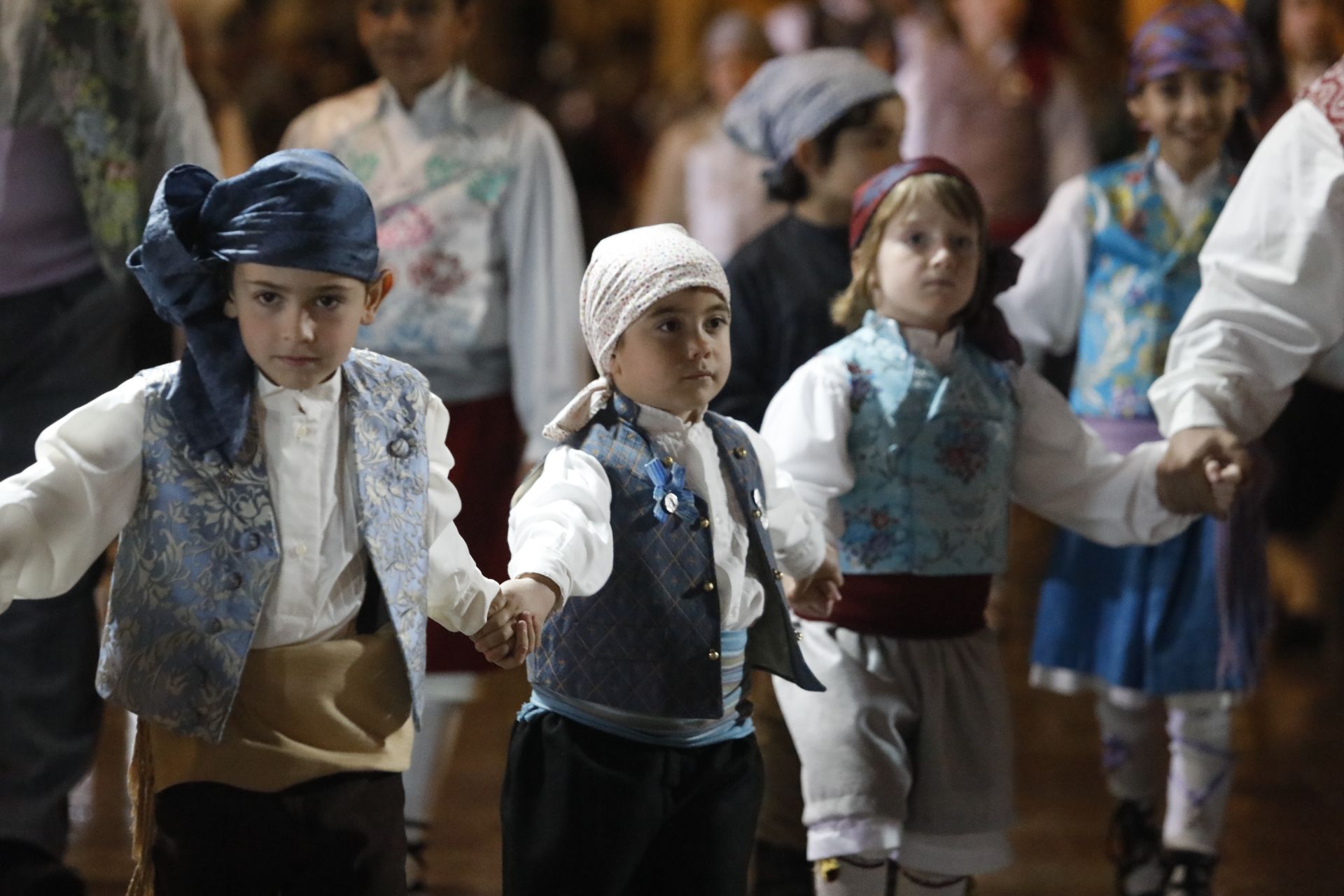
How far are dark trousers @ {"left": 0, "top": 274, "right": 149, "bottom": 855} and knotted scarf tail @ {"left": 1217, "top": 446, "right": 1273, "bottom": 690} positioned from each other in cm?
195

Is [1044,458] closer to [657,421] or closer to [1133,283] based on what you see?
[1133,283]

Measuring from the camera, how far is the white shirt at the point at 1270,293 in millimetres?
2980

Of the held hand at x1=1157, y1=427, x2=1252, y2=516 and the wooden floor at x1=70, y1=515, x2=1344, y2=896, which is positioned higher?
the held hand at x1=1157, y1=427, x2=1252, y2=516

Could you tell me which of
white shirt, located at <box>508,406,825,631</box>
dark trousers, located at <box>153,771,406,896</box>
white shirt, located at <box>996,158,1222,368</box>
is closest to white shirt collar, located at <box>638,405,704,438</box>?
white shirt, located at <box>508,406,825,631</box>

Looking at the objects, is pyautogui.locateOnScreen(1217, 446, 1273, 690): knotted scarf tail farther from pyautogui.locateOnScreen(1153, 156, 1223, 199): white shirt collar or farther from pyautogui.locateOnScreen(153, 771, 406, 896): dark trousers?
pyautogui.locateOnScreen(153, 771, 406, 896): dark trousers

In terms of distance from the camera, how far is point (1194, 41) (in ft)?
11.2

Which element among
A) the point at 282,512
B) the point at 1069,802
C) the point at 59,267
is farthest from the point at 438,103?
the point at 1069,802

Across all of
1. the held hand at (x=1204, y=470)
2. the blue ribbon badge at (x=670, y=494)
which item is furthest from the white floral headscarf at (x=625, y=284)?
the held hand at (x=1204, y=470)

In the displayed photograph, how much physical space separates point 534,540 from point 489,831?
1790 mm

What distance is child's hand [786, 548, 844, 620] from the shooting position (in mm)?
2641

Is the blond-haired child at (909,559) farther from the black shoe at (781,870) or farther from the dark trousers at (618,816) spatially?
the dark trousers at (618,816)

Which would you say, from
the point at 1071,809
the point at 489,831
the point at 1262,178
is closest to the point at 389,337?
the point at 489,831

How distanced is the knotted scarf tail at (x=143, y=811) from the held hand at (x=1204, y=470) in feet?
Answer: 5.27

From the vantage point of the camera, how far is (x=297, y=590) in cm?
222
